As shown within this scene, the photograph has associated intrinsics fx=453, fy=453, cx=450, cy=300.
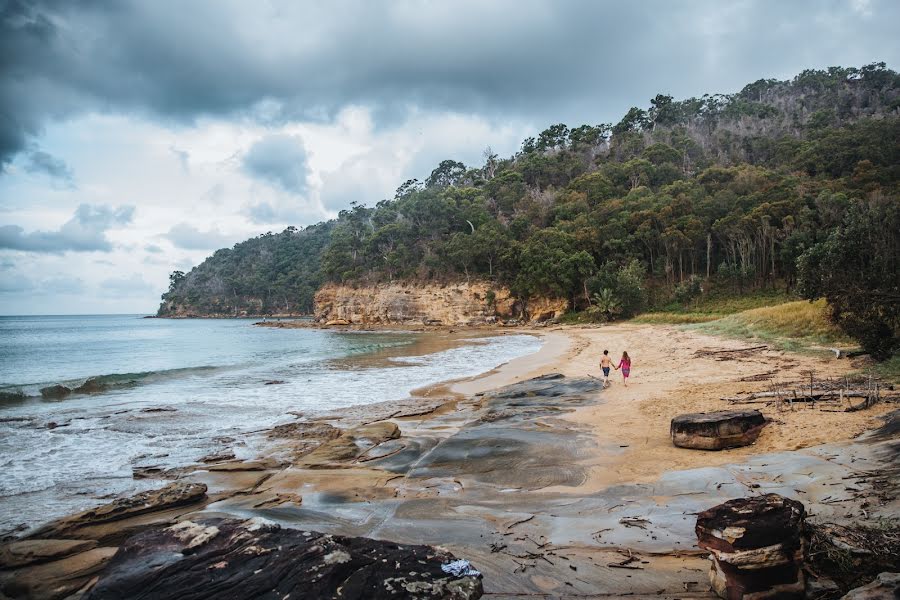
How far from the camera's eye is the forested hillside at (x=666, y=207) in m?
48.3

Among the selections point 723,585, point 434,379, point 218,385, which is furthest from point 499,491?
point 218,385

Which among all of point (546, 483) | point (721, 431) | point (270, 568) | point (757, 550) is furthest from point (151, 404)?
point (757, 550)

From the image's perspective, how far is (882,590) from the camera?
2.63 m

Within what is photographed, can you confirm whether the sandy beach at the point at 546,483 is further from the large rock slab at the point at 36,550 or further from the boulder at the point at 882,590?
the boulder at the point at 882,590

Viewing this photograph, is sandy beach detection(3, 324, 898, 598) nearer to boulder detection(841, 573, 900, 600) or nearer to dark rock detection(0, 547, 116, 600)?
dark rock detection(0, 547, 116, 600)

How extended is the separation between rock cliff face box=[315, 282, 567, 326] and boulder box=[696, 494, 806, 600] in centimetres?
5840

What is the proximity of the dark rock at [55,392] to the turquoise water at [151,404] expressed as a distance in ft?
1.30

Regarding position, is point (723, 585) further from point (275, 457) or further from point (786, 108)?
point (786, 108)

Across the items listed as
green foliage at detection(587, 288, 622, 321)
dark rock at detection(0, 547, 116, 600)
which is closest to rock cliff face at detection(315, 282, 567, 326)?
green foliage at detection(587, 288, 622, 321)

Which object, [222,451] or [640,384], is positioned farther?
[640,384]

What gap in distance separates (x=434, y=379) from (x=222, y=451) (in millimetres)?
11155

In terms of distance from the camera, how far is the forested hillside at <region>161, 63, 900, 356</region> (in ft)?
159

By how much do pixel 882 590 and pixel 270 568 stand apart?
372cm

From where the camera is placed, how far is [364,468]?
8.52 m
